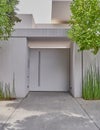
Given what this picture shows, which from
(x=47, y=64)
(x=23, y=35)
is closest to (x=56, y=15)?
(x=47, y=64)

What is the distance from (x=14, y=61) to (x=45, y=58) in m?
3.39

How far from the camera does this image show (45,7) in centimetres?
2084

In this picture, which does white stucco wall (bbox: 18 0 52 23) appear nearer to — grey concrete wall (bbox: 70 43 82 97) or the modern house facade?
the modern house facade

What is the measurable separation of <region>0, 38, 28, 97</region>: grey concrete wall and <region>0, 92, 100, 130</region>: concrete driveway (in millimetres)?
2451

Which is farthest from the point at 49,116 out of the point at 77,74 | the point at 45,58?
the point at 45,58

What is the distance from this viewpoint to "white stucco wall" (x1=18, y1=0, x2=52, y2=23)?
67.3 ft

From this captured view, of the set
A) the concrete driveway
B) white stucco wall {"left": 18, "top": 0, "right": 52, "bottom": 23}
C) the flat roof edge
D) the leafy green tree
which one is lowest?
the concrete driveway

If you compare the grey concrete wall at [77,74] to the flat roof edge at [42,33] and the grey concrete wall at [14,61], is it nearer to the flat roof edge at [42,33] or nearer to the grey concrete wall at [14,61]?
the flat roof edge at [42,33]

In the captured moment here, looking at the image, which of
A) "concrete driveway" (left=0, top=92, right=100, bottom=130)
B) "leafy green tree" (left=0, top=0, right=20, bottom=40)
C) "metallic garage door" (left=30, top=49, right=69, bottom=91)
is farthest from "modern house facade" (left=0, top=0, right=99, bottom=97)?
"leafy green tree" (left=0, top=0, right=20, bottom=40)

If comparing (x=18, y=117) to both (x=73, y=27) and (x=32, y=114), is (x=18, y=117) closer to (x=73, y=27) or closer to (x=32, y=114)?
(x=32, y=114)

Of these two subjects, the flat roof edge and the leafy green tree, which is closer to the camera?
the leafy green tree

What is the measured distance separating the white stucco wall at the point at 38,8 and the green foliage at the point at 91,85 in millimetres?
8495

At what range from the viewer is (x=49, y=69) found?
1673 centimetres

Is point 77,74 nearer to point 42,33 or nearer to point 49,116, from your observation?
point 42,33
